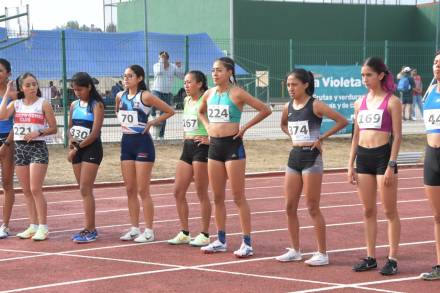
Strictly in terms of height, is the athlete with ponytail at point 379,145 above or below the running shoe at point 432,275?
above

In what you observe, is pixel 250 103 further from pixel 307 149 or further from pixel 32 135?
pixel 32 135

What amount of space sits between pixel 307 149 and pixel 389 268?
140cm

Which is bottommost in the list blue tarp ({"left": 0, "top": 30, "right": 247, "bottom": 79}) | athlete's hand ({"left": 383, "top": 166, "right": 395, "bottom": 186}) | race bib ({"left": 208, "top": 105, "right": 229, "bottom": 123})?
athlete's hand ({"left": 383, "top": 166, "right": 395, "bottom": 186})

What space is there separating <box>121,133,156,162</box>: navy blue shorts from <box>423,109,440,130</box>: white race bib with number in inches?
128

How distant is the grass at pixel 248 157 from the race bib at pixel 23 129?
4596mm

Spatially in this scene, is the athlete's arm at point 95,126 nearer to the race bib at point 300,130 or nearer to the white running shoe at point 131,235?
the white running shoe at point 131,235

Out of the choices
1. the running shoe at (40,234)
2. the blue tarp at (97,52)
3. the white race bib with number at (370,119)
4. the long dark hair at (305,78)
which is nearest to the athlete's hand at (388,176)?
the white race bib with number at (370,119)

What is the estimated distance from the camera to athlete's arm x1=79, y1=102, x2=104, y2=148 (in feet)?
26.0

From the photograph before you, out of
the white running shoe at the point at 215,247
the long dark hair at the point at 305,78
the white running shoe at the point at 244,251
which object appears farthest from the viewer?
the white running shoe at the point at 215,247

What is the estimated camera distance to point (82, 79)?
26.2 feet

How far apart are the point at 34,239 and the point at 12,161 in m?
1.04

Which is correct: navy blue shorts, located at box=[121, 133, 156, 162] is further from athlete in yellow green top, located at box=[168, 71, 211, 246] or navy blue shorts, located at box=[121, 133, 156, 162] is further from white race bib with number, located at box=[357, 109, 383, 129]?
white race bib with number, located at box=[357, 109, 383, 129]

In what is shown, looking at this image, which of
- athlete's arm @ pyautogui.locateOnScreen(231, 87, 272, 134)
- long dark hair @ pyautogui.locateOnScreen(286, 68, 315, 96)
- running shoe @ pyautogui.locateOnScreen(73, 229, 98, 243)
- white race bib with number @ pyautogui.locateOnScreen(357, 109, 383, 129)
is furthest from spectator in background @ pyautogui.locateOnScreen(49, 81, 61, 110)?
white race bib with number @ pyautogui.locateOnScreen(357, 109, 383, 129)

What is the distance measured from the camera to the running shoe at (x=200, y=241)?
775 centimetres
